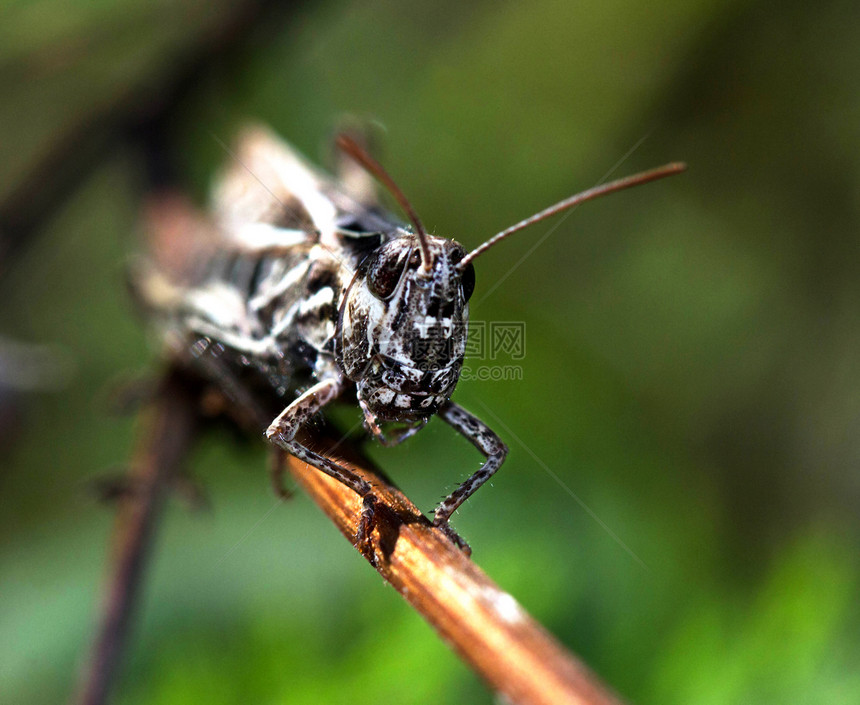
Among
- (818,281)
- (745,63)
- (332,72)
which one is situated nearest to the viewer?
(818,281)

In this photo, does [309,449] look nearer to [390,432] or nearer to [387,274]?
[390,432]

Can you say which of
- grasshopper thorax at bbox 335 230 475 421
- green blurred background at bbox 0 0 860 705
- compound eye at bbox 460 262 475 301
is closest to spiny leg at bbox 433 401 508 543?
green blurred background at bbox 0 0 860 705

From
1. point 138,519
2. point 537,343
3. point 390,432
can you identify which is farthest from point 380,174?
point 537,343

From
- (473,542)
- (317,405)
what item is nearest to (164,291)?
(317,405)

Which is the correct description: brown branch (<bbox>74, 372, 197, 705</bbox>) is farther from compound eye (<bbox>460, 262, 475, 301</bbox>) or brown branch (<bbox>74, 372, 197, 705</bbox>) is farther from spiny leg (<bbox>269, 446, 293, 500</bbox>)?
compound eye (<bbox>460, 262, 475, 301</bbox>)

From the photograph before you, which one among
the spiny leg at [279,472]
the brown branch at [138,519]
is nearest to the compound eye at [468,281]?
the spiny leg at [279,472]

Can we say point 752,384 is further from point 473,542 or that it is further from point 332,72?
point 332,72
